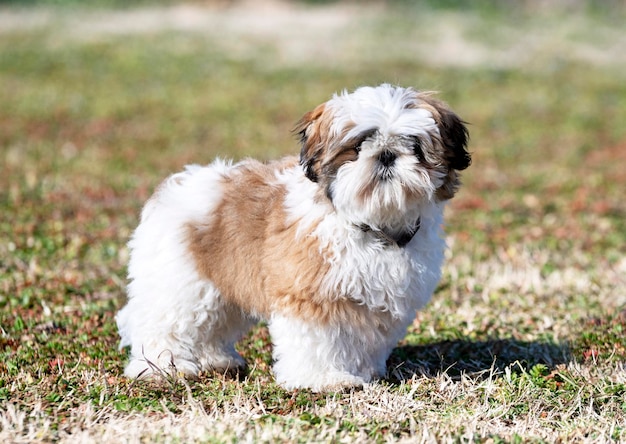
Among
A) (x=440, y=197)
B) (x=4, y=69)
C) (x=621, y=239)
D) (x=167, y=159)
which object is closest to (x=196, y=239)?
(x=440, y=197)

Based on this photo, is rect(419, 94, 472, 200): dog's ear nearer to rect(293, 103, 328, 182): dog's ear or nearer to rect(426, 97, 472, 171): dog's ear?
rect(426, 97, 472, 171): dog's ear

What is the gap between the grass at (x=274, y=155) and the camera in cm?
465

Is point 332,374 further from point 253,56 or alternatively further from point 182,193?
point 253,56

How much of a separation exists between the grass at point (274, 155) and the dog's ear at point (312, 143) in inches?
36.0

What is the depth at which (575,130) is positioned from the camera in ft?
50.6

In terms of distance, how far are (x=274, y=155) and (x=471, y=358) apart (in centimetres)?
816

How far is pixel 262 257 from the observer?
4.86 m

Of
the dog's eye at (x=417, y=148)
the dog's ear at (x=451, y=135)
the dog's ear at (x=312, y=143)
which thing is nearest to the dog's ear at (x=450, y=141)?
the dog's ear at (x=451, y=135)

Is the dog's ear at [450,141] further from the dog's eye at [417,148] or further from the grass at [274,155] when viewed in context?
the grass at [274,155]

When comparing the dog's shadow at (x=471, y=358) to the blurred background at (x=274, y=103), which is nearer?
the dog's shadow at (x=471, y=358)

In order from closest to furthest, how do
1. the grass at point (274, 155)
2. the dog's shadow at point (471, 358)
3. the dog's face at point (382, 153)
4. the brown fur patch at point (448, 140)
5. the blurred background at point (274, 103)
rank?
the dog's face at point (382, 153) → the brown fur patch at point (448, 140) → the grass at point (274, 155) → the dog's shadow at point (471, 358) → the blurred background at point (274, 103)

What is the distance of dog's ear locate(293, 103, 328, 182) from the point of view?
453cm

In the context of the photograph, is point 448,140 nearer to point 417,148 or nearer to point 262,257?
point 417,148

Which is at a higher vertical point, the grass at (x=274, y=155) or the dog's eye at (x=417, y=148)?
the dog's eye at (x=417, y=148)
